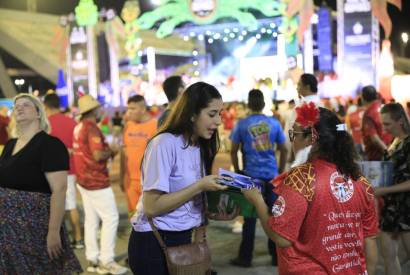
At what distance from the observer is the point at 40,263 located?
130 inches

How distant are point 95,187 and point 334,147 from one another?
11.8 feet

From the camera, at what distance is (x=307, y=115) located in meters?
2.28

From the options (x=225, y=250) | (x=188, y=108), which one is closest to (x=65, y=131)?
(x=225, y=250)

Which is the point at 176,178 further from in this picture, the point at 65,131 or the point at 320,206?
the point at 65,131

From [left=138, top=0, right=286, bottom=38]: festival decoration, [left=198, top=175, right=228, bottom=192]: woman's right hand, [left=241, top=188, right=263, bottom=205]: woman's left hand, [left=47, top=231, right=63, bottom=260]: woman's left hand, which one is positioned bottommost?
[left=47, top=231, right=63, bottom=260]: woman's left hand

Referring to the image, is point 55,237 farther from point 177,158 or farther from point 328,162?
point 328,162

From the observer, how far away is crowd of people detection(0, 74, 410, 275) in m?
2.27

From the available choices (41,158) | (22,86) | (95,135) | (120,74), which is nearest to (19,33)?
(22,86)

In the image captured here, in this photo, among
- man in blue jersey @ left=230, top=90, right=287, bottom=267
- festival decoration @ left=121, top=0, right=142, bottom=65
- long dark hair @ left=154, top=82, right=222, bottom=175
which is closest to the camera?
long dark hair @ left=154, top=82, right=222, bottom=175

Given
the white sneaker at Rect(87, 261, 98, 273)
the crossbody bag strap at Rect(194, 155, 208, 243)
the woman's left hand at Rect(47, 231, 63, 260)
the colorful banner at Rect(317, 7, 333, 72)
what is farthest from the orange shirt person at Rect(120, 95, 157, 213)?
the colorful banner at Rect(317, 7, 333, 72)

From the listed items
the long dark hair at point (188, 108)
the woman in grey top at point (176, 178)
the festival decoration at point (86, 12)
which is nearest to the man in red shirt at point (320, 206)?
the woman in grey top at point (176, 178)

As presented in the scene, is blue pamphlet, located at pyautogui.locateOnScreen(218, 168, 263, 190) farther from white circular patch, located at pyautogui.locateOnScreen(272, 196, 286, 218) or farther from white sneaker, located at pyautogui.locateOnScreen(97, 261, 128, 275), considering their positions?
white sneaker, located at pyautogui.locateOnScreen(97, 261, 128, 275)

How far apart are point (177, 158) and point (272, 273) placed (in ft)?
→ 10.1

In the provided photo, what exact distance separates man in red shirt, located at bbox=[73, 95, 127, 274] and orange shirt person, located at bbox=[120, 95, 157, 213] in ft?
0.84
